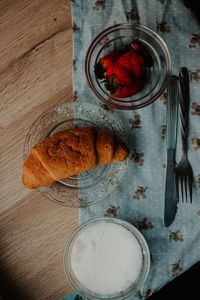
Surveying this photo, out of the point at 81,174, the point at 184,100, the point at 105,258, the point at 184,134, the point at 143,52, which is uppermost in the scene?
the point at 143,52

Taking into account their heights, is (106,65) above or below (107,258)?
above

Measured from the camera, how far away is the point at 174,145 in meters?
0.97

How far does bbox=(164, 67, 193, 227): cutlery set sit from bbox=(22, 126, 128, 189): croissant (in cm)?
18

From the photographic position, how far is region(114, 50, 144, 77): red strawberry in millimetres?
821

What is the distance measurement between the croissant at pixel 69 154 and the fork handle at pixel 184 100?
8.6 inches

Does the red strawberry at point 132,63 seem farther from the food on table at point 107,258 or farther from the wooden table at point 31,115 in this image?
the food on table at point 107,258

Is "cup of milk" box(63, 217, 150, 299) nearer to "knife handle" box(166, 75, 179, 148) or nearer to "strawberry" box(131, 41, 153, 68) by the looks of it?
"knife handle" box(166, 75, 179, 148)

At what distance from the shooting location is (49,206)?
3.28ft

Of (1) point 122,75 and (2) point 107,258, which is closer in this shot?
(1) point 122,75

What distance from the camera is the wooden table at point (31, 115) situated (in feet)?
3.28

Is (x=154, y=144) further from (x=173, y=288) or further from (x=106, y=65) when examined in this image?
(x=173, y=288)

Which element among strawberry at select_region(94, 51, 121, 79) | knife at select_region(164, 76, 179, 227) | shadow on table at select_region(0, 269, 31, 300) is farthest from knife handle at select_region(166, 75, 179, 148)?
shadow on table at select_region(0, 269, 31, 300)

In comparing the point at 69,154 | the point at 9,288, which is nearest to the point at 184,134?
the point at 69,154

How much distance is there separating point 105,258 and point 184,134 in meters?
0.49
